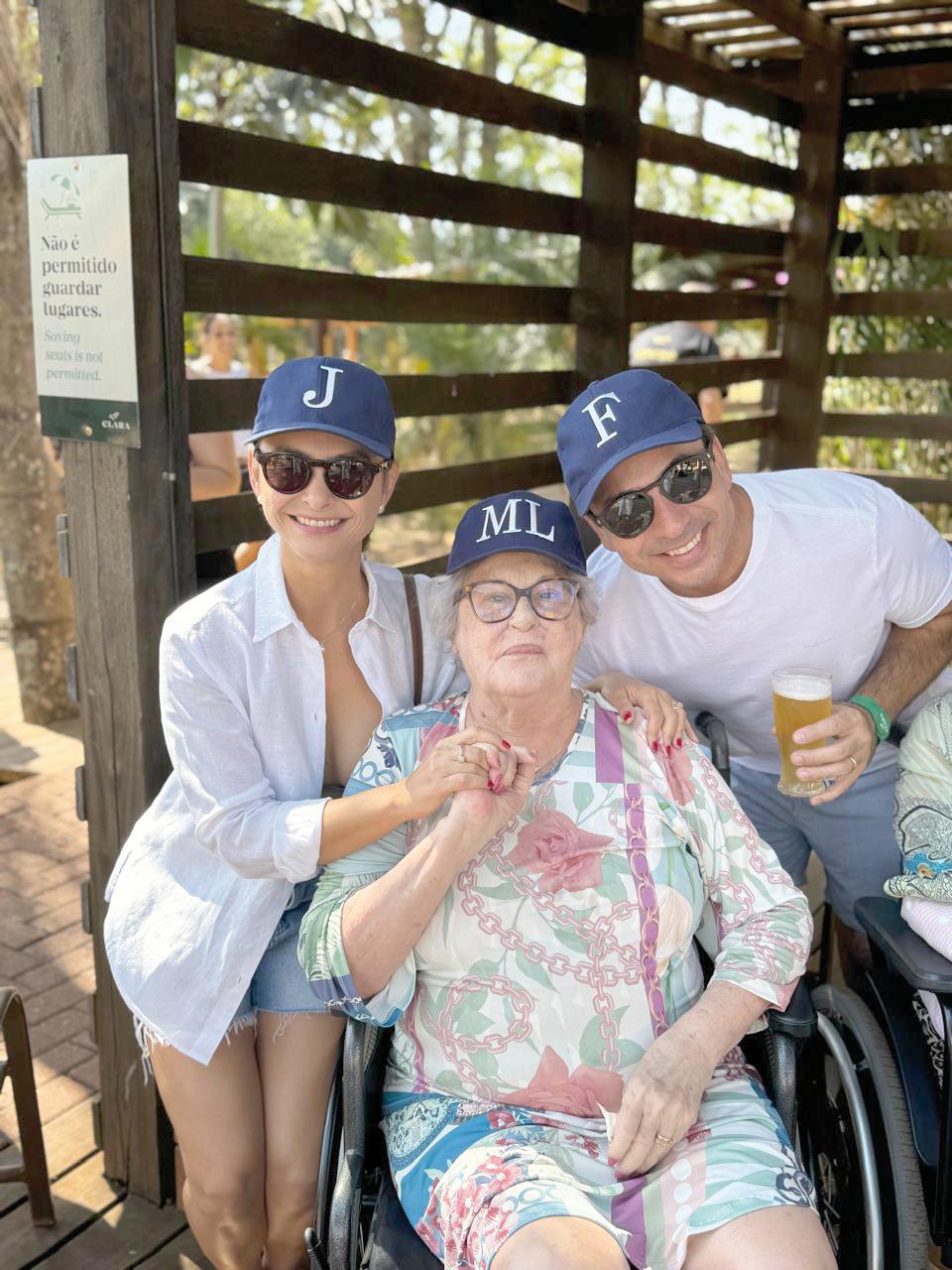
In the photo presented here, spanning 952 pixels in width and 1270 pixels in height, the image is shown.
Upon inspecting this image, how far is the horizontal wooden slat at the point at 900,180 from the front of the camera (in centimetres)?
536

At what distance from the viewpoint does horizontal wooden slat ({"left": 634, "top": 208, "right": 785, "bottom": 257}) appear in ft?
13.7

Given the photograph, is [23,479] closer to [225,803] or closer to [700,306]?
[700,306]

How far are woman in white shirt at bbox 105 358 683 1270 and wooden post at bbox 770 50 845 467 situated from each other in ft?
13.5

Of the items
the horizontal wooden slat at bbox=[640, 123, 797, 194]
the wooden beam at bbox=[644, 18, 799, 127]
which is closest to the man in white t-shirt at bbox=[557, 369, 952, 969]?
the horizontal wooden slat at bbox=[640, 123, 797, 194]

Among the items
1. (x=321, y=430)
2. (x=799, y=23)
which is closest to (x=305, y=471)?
(x=321, y=430)

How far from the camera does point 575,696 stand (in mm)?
2006

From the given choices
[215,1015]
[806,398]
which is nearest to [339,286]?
[215,1015]

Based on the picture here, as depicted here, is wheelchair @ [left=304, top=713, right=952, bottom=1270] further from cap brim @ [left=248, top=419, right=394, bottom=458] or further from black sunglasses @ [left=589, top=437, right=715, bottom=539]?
cap brim @ [left=248, top=419, right=394, bottom=458]

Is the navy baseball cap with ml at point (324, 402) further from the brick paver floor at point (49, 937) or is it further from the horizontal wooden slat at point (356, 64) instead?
the brick paver floor at point (49, 937)

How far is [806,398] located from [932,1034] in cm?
419

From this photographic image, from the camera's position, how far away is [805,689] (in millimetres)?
1994

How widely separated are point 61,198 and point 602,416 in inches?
43.2

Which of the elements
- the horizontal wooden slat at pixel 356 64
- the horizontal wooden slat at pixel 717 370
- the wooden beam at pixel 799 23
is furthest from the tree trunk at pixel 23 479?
the wooden beam at pixel 799 23

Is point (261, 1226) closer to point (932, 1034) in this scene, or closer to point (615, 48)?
point (932, 1034)
